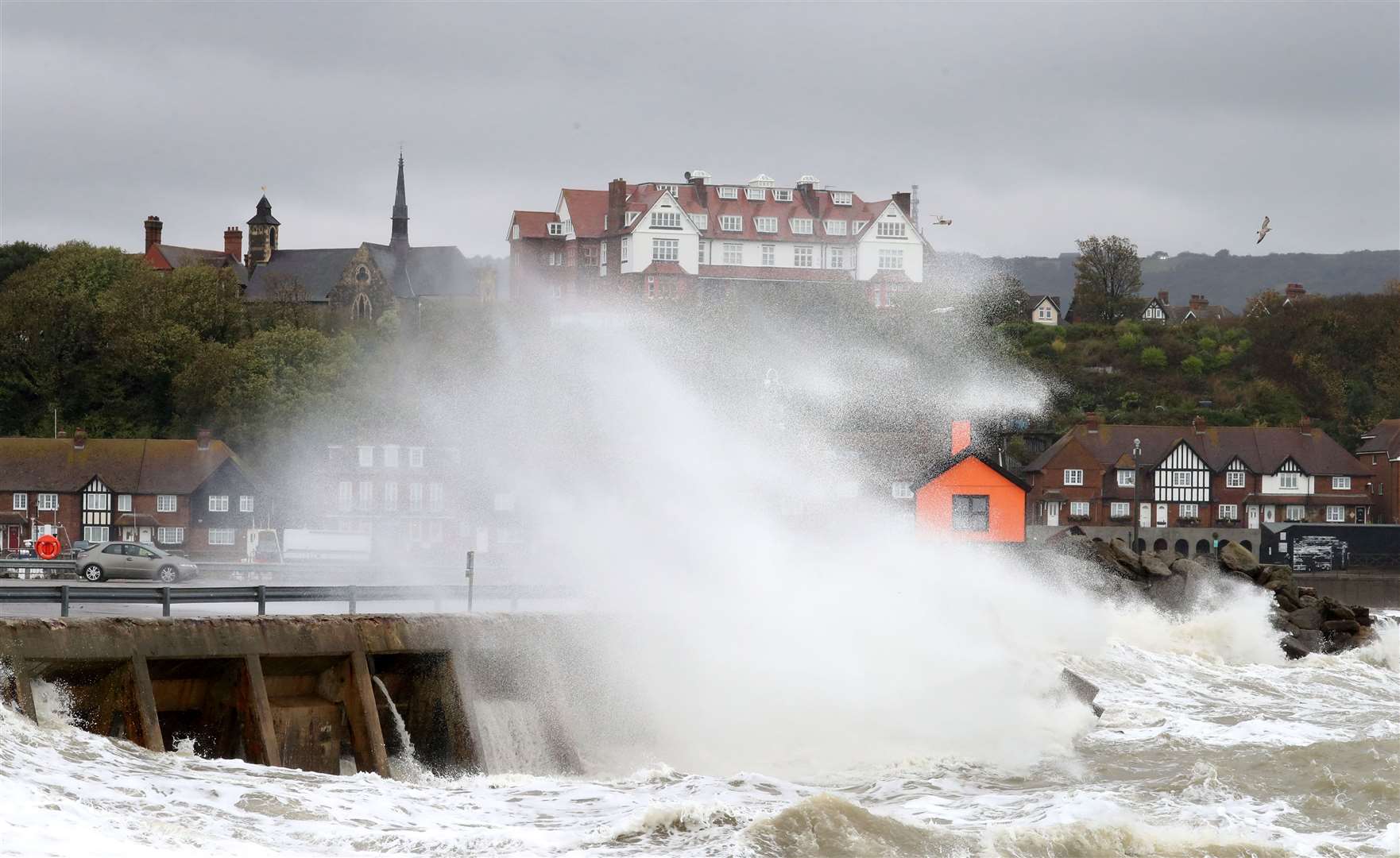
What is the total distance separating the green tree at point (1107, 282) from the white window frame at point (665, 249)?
3645 cm

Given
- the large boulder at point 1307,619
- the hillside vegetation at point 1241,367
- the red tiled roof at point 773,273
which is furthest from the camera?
the red tiled roof at point 773,273

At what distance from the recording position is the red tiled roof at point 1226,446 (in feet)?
294

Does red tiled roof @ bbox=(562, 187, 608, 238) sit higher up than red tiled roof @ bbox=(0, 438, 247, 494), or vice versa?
red tiled roof @ bbox=(562, 187, 608, 238)

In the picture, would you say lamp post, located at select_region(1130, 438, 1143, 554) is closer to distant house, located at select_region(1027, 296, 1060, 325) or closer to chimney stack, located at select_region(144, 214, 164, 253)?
distant house, located at select_region(1027, 296, 1060, 325)

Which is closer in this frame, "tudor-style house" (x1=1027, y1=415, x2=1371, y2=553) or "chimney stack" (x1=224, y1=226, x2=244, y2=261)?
"tudor-style house" (x1=1027, y1=415, x2=1371, y2=553)

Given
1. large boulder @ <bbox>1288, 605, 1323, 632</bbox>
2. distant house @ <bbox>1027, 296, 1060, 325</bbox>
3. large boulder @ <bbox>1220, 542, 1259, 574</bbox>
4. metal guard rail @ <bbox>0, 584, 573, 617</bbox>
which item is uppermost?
distant house @ <bbox>1027, 296, 1060, 325</bbox>

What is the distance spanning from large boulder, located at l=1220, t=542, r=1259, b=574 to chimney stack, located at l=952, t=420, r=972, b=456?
1181 cm

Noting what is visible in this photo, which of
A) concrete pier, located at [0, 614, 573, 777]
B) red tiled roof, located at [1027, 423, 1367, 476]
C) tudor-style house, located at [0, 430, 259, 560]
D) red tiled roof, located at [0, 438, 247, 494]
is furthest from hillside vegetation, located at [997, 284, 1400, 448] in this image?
concrete pier, located at [0, 614, 573, 777]

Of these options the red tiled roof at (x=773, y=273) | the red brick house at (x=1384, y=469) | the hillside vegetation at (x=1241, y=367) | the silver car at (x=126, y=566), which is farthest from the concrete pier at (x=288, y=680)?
the red tiled roof at (x=773, y=273)

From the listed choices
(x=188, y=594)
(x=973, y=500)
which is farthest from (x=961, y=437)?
(x=188, y=594)

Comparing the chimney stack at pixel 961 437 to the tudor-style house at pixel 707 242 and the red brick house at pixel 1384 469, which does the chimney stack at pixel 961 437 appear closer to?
the red brick house at pixel 1384 469

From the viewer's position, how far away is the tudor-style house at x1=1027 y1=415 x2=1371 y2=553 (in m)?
88.2

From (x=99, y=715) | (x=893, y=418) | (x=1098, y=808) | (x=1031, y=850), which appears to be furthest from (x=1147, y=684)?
(x=893, y=418)

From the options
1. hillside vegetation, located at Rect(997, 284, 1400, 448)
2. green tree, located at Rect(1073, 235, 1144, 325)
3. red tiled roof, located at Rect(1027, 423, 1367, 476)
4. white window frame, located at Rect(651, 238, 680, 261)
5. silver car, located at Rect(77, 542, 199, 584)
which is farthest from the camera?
green tree, located at Rect(1073, 235, 1144, 325)
